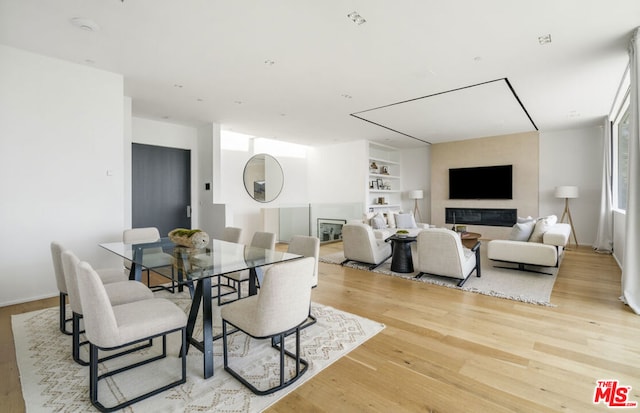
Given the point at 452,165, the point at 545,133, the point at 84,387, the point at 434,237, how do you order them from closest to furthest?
1. the point at 84,387
2. the point at 434,237
3. the point at 545,133
4. the point at 452,165

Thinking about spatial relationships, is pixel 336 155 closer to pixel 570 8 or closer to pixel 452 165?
pixel 452 165

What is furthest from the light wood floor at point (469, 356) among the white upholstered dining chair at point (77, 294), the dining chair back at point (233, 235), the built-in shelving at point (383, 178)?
the built-in shelving at point (383, 178)

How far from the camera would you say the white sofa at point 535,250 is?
4223 mm

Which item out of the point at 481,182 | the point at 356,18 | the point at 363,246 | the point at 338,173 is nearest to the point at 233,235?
the point at 363,246

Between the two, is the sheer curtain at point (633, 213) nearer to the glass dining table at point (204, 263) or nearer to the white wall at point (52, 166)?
the glass dining table at point (204, 263)

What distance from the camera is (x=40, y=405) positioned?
5.55 ft

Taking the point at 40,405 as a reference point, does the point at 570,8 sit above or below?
above

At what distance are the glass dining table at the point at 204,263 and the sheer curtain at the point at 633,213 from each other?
3.45 m

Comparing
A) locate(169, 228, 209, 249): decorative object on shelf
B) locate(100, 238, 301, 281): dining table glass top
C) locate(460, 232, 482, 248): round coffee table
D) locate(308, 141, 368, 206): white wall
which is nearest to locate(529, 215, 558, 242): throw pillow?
locate(460, 232, 482, 248): round coffee table

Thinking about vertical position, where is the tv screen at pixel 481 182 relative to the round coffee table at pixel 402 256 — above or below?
above

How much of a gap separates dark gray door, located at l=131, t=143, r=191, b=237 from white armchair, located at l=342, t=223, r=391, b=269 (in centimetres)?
346

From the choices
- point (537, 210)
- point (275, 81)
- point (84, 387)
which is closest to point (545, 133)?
point (537, 210)

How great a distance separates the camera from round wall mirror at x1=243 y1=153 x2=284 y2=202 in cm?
750

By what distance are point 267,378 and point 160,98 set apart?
14.6ft
